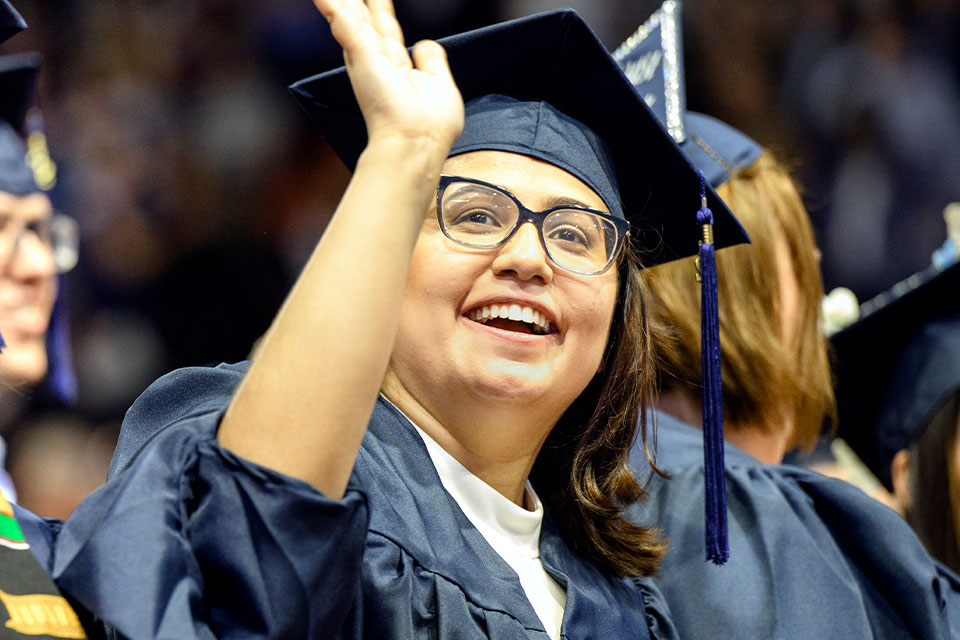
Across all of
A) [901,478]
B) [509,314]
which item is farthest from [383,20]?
[901,478]

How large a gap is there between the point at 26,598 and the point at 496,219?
2.25ft

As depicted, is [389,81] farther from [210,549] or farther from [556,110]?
[556,110]

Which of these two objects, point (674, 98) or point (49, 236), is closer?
point (674, 98)

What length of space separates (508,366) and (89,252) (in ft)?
7.82

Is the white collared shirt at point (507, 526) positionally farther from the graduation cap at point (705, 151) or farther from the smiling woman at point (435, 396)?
the graduation cap at point (705, 151)

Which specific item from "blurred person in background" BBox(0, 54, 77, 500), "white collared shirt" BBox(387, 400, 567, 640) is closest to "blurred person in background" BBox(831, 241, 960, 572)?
"white collared shirt" BBox(387, 400, 567, 640)

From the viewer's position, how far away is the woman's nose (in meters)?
1.36

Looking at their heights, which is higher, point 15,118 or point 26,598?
point 15,118

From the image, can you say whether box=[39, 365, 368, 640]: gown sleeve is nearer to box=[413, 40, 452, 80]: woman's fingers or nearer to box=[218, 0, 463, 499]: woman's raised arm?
box=[218, 0, 463, 499]: woman's raised arm

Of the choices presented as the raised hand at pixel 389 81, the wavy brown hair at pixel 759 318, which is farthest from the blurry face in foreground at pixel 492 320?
the wavy brown hair at pixel 759 318

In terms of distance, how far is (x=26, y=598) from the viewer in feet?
3.29

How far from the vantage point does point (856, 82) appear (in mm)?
4926

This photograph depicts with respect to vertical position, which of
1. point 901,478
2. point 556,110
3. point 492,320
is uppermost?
point 556,110

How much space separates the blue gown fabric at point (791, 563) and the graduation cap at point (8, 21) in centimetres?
111
